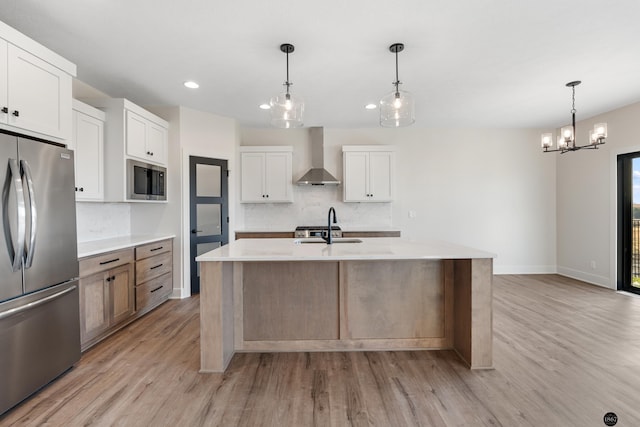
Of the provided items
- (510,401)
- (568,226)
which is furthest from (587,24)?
(568,226)

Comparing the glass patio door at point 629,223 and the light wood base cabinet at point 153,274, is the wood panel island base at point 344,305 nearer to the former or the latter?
the light wood base cabinet at point 153,274

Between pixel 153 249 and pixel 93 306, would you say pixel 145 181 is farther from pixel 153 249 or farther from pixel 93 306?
pixel 93 306

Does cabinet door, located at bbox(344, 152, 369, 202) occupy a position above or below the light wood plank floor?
above

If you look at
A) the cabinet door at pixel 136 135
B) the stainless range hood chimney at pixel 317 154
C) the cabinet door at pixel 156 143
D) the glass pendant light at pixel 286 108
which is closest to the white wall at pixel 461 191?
the stainless range hood chimney at pixel 317 154

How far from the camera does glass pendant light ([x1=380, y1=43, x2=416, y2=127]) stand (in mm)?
2604

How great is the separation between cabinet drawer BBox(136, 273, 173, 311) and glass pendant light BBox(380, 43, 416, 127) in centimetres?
310

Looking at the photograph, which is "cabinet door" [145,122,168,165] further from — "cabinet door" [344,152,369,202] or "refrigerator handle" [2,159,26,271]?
"cabinet door" [344,152,369,202]

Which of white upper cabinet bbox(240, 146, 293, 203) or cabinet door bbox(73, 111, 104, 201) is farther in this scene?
white upper cabinet bbox(240, 146, 293, 203)

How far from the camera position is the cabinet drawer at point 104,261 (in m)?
2.60

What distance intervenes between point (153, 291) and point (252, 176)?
90.9 inches

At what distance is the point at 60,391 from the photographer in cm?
210

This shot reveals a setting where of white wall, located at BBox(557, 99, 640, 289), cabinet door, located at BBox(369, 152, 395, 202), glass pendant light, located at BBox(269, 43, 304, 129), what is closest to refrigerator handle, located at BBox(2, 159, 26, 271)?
glass pendant light, located at BBox(269, 43, 304, 129)

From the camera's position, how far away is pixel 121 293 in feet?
10.2

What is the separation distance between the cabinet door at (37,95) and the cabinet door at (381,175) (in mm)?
3998
